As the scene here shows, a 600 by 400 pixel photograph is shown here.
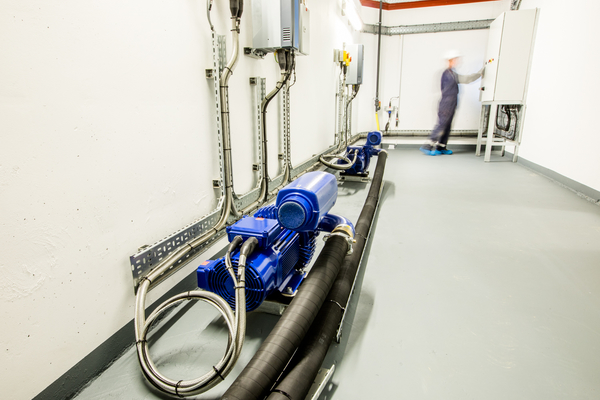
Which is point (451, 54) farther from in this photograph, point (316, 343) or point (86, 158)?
point (86, 158)

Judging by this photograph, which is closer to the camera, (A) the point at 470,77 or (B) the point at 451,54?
(A) the point at 470,77

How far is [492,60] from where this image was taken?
5184mm

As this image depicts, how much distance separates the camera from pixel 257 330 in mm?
1373

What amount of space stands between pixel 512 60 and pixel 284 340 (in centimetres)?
579

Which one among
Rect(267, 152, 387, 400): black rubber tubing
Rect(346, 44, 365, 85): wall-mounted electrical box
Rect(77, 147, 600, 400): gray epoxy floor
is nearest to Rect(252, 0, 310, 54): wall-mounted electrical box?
Rect(267, 152, 387, 400): black rubber tubing

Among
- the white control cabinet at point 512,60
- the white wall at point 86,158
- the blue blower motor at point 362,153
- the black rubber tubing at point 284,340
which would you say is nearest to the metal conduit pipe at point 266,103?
the white wall at point 86,158

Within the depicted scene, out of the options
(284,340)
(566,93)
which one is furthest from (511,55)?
(284,340)

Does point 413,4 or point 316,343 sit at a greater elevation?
point 413,4

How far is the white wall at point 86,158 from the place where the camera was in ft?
2.83

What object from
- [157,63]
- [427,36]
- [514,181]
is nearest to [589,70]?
[514,181]

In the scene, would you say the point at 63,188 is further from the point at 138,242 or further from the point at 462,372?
the point at 462,372

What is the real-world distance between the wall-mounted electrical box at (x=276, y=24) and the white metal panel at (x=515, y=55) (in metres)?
4.41

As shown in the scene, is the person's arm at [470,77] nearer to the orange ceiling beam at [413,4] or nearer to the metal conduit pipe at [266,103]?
the orange ceiling beam at [413,4]

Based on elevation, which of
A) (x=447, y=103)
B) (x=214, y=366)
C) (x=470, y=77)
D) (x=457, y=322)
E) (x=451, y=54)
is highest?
(x=451, y=54)
